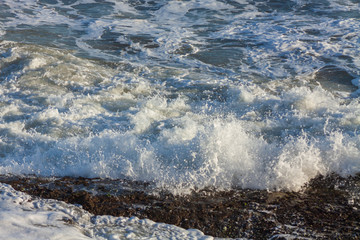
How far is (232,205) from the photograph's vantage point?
3.70m

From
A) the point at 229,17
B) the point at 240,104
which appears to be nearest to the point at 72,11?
the point at 229,17

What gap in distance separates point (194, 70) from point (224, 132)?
4129mm

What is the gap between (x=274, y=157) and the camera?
4488 mm

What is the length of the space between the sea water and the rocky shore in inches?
7.4

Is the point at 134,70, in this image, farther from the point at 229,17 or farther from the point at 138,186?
the point at 229,17

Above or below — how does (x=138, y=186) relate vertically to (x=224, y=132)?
below

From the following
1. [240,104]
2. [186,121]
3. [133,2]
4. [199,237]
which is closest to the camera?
[199,237]

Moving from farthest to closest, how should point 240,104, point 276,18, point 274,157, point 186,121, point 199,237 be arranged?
point 276,18, point 240,104, point 186,121, point 274,157, point 199,237

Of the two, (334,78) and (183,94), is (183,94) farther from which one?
(334,78)

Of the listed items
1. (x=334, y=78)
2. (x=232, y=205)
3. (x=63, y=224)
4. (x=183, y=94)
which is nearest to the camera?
(x=63, y=224)

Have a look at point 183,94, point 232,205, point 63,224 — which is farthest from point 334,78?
point 63,224

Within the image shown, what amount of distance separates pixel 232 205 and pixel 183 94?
374 centimetres

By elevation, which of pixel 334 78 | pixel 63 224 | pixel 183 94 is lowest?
pixel 183 94

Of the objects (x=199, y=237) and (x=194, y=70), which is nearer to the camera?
(x=199, y=237)
